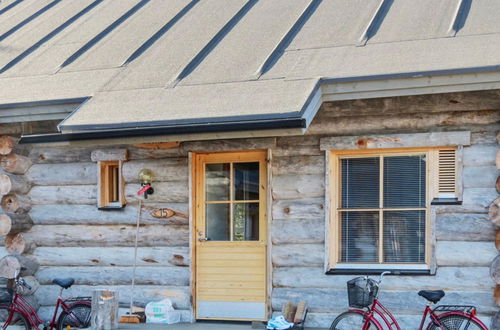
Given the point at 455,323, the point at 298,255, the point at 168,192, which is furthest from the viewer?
the point at 168,192

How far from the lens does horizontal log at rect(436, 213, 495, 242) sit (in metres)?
7.42

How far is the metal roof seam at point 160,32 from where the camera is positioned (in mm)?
9226

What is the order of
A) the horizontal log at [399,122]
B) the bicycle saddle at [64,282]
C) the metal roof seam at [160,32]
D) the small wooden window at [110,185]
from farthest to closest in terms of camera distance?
1. the metal roof seam at [160,32]
2. the small wooden window at [110,185]
3. the bicycle saddle at [64,282]
4. the horizontal log at [399,122]

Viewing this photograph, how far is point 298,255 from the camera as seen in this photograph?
8102 millimetres

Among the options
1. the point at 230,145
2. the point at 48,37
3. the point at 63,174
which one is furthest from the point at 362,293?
the point at 48,37

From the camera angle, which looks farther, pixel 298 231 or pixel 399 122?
pixel 298 231

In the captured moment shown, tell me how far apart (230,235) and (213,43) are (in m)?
2.54

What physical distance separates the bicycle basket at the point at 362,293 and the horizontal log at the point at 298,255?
2.87 ft

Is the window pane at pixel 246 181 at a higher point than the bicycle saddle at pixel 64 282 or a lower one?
higher

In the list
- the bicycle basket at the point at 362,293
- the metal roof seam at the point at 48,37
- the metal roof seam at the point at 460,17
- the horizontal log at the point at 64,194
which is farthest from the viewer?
the metal roof seam at the point at 48,37

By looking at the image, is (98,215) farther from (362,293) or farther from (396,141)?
(396,141)

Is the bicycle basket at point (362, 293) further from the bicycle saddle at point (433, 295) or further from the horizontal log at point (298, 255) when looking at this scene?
the horizontal log at point (298, 255)

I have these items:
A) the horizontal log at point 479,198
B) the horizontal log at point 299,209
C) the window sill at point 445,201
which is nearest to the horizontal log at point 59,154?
the horizontal log at point 299,209

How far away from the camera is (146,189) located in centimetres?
854
